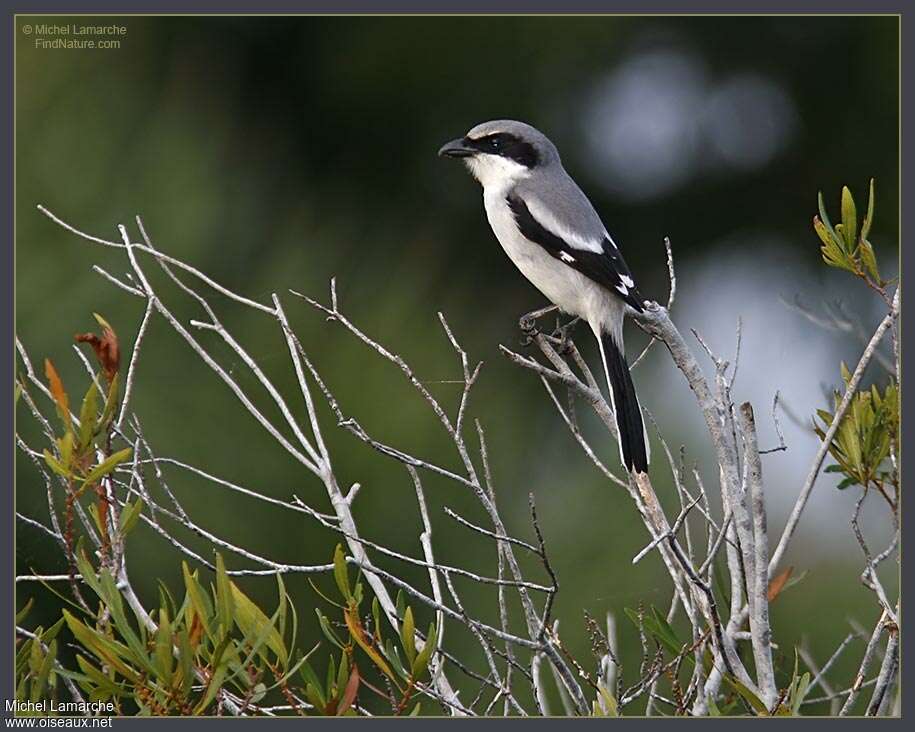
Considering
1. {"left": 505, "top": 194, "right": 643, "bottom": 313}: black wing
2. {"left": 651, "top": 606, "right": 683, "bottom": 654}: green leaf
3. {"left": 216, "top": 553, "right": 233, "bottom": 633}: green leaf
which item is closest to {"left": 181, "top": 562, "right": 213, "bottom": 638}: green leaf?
{"left": 216, "top": 553, "right": 233, "bottom": 633}: green leaf

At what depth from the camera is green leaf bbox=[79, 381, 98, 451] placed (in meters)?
1.01

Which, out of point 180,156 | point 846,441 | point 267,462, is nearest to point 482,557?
point 267,462

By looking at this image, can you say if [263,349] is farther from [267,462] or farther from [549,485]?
[549,485]

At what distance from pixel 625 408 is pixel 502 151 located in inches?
29.8

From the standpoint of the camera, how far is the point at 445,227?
3.43m

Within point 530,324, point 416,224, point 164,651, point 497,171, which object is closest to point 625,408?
point 530,324

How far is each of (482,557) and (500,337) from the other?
0.70 metres

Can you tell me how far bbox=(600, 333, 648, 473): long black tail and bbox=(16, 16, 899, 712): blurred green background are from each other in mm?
44

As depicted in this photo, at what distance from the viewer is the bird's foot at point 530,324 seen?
194 centimetres

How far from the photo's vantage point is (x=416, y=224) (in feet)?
10.8

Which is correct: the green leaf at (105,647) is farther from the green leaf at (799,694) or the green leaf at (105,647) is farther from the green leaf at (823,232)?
the green leaf at (823,232)

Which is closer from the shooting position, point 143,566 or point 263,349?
point 143,566

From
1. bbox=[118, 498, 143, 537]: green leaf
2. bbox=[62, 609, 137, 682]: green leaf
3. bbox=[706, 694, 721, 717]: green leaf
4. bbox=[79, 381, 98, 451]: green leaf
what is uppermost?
bbox=[79, 381, 98, 451]: green leaf

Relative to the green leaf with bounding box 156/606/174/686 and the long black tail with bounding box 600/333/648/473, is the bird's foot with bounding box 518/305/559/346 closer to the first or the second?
the long black tail with bounding box 600/333/648/473
